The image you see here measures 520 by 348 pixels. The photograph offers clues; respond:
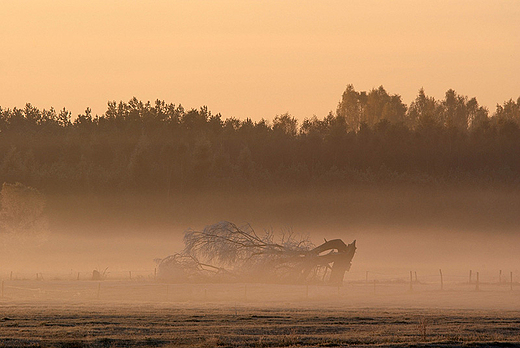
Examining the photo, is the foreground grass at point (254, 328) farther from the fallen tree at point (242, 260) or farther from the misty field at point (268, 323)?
the fallen tree at point (242, 260)

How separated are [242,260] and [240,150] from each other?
114 m

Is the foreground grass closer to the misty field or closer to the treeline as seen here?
the misty field

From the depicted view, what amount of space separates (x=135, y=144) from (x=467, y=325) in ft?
462

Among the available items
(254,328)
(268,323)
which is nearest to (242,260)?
(268,323)

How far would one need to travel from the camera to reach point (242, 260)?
182 feet

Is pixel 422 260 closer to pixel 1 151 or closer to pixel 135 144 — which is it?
pixel 135 144

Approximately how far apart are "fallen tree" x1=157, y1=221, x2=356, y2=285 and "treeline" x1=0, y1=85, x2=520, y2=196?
95432 mm

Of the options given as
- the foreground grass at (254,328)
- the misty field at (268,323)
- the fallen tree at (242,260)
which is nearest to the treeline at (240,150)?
the fallen tree at (242,260)

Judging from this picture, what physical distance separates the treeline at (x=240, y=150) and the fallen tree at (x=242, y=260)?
95.4 m

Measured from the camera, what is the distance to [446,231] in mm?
157125

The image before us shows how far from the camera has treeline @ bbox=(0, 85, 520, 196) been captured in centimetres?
15575

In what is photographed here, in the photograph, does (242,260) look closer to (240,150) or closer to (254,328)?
(254,328)

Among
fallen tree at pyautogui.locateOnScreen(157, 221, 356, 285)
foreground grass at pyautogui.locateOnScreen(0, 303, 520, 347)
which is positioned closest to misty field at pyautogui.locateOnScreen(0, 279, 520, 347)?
foreground grass at pyautogui.locateOnScreen(0, 303, 520, 347)

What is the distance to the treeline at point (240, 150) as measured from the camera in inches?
6132
